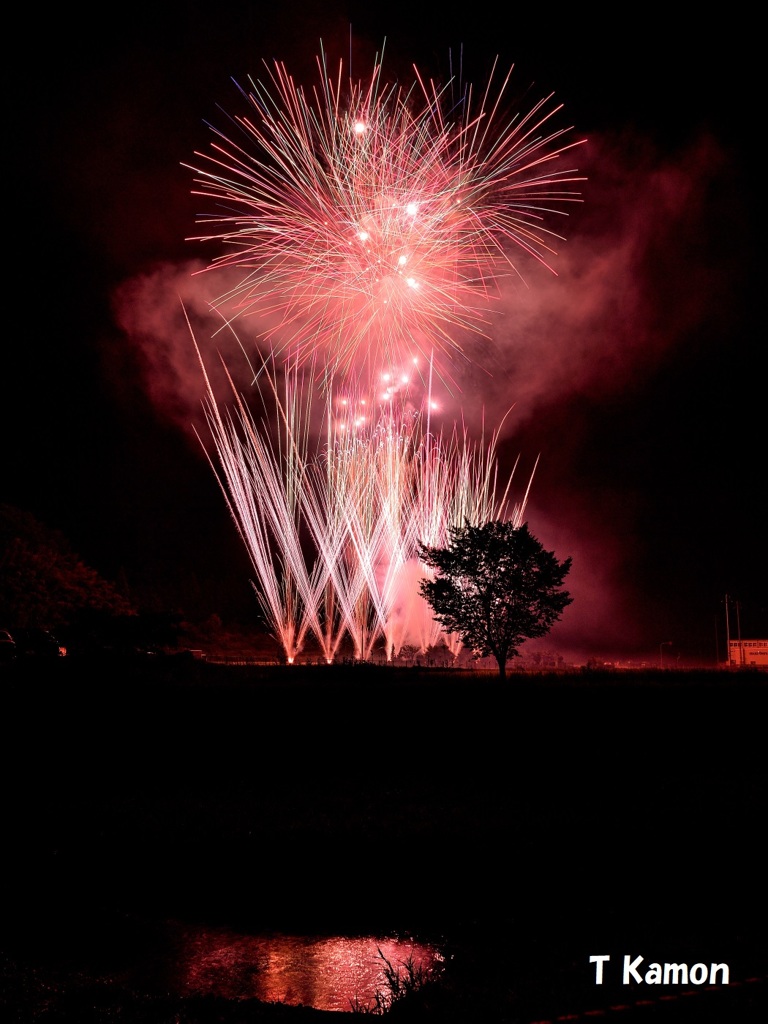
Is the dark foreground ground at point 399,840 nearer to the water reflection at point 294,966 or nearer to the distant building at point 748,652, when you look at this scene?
the water reflection at point 294,966

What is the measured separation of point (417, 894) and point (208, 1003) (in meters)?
3.14

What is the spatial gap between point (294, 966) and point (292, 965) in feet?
0.11

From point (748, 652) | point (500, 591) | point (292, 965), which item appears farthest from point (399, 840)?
point (748, 652)

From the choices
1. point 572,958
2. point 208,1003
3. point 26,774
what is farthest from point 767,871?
point 26,774

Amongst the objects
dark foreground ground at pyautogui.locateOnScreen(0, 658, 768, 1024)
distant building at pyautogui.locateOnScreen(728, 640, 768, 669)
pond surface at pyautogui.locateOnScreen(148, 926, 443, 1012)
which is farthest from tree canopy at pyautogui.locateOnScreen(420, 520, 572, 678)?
pond surface at pyautogui.locateOnScreen(148, 926, 443, 1012)

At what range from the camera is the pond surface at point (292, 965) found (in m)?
5.64

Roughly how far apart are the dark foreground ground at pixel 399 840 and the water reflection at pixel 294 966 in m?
0.28

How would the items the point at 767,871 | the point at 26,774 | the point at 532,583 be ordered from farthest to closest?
the point at 532,583 < the point at 26,774 < the point at 767,871

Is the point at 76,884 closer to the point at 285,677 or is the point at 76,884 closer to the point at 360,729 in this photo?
the point at 360,729

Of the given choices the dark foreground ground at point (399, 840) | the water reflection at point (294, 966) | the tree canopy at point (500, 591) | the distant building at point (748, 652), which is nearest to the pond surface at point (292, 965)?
the water reflection at point (294, 966)

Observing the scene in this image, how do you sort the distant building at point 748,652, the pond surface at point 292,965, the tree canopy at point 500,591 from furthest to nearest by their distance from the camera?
1. the distant building at point 748,652
2. the tree canopy at point 500,591
3. the pond surface at point 292,965

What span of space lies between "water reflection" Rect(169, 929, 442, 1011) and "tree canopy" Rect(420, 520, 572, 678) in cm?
2439

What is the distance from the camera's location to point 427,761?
12.5 metres

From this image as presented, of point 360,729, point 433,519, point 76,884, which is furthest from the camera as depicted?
point 433,519
